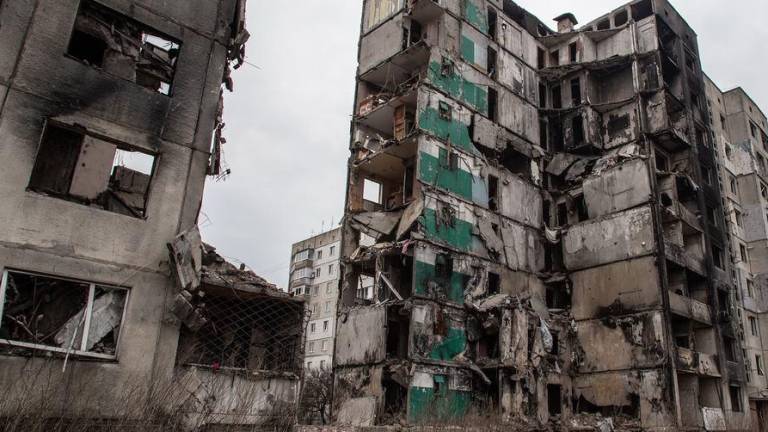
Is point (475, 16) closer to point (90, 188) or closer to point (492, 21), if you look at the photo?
point (492, 21)

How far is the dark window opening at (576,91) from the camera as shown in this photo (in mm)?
39375

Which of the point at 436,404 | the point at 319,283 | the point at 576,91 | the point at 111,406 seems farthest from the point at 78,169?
the point at 319,283

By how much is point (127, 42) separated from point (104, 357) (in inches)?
257

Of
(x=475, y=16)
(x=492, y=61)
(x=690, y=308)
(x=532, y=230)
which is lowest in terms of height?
(x=690, y=308)

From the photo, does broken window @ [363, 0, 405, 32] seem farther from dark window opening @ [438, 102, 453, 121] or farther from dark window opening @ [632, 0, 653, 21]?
dark window opening @ [632, 0, 653, 21]

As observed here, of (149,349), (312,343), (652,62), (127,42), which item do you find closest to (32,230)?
(149,349)

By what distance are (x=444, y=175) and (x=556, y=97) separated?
1506cm

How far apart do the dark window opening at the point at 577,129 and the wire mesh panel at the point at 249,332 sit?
28655 millimetres

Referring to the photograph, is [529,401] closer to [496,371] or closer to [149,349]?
[496,371]

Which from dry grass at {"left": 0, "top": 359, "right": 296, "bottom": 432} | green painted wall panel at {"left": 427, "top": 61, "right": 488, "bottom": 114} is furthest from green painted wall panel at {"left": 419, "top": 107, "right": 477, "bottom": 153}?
dry grass at {"left": 0, "top": 359, "right": 296, "bottom": 432}

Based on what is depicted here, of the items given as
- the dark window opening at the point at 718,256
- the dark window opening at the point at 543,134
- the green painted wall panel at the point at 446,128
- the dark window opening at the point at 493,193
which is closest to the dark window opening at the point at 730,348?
the dark window opening at the point at 718,256

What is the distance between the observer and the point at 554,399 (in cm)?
3002

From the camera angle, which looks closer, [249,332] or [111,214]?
[111,214]

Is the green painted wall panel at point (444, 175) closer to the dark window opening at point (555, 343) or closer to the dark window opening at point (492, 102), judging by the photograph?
the dark window opening at point (492, 102)
